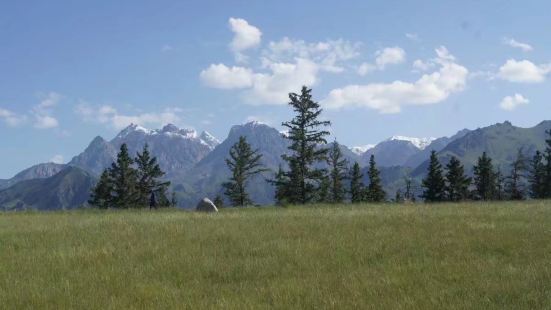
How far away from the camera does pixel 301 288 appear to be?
999 cm

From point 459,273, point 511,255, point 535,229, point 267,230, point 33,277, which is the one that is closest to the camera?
point 459,273

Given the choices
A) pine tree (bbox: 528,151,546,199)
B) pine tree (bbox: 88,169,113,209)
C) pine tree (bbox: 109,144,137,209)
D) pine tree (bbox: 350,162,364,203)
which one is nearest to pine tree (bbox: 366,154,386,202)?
pine tree (bbox: 350,162,364,203)

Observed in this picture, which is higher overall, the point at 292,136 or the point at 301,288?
the point at 292,136

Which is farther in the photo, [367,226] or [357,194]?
[357,194]

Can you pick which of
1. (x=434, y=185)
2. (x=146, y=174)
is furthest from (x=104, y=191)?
(x=434, y=185)

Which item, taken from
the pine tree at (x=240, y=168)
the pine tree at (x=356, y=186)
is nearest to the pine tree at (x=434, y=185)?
the pine tree at (x=356, y=186)

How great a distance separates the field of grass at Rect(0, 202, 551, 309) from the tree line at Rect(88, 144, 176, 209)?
66502 mm

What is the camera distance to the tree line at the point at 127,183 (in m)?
84.6

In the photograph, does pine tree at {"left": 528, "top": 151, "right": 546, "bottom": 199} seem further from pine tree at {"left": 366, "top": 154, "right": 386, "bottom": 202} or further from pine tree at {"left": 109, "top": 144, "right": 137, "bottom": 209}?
pine tree at {"left": 109, "top": 144, "right": 137, "bottom": 209}

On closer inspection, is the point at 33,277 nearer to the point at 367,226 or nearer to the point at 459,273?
the point at 459,273

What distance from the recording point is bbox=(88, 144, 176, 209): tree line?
84562 mm

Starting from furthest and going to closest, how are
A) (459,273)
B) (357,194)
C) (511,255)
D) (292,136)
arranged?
(357,194) → (292,136) → (511,255) → (459,273)

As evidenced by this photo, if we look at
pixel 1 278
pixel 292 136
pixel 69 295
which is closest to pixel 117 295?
pixel 69 295

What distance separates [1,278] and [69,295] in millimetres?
2673
